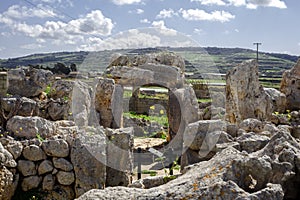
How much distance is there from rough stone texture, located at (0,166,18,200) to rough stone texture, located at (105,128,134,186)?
1986 mm

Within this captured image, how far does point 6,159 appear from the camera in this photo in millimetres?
7207

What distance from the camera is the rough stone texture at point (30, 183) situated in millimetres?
7512

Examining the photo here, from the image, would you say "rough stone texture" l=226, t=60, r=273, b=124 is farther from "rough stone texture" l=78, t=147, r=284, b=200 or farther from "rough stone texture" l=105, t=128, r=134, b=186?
"rough stone texture" l=78, t=147, r=284, b=200

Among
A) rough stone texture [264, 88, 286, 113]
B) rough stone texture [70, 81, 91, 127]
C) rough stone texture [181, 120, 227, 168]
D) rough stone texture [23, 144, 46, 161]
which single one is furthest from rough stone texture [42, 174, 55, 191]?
rough stone texture [264, 88, 286, 113]

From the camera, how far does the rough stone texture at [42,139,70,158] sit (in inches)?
305

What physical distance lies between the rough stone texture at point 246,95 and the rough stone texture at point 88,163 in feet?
22.9

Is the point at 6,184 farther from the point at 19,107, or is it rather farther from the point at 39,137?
the point at 19,107

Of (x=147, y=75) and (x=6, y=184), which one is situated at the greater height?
(x=147, y=75)

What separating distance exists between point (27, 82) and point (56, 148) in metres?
8.60

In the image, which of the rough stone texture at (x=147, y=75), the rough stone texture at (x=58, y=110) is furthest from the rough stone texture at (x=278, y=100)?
the rough stone texture at (x=58, y=110)

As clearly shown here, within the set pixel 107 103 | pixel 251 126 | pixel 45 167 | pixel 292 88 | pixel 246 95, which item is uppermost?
pixel 292 88

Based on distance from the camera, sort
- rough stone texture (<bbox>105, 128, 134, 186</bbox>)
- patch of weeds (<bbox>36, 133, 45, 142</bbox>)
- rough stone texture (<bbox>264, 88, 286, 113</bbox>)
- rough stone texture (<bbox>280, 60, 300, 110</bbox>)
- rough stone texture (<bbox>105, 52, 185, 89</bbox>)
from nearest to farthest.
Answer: patch of weeds (<bbox>36, 133, 45, 142</bbox>)
rough stone texture (<bbox>105, 128, 134, 186</bbox>)
rough stone texture (<bbox>264, 88, 286, 113</bbox>)
rough stone texture (<bbox>105, 52, 185, 89</bbox>)
rough stone texture (<bbox>280, 60, 300, 110</bbox>)

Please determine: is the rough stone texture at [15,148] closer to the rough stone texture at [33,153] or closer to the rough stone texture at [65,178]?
the rough stone texture at [33,153]

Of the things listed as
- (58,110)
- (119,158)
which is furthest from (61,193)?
(58,110)
